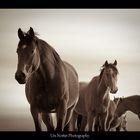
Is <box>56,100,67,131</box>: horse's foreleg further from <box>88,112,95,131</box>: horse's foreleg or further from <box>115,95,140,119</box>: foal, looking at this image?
<box>115,95,140,119</box>: foal

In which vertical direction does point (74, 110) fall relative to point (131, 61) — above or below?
below

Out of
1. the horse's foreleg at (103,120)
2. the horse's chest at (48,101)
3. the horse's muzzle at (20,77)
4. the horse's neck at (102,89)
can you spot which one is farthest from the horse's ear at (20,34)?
the horse's foreleg at (103,120)

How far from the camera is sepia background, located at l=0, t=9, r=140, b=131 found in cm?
254

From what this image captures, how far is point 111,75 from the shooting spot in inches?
99.3

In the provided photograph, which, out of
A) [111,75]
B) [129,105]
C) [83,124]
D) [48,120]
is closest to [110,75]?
[111,75]

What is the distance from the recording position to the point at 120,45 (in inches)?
103

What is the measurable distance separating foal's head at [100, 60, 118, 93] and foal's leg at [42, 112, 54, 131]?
1.44ft

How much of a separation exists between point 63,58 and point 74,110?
36cm

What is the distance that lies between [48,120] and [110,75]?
51 centimetres

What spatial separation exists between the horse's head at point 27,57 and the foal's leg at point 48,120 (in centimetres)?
29

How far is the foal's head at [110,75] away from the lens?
2518mm

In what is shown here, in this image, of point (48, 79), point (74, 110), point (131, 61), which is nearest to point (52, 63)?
point (48, 79)

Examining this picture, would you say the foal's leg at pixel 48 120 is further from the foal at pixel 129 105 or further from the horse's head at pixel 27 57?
the foal at pixel 129 105
